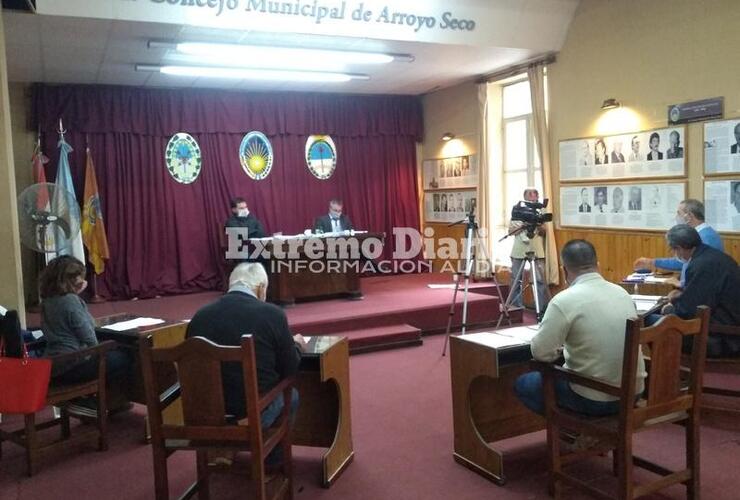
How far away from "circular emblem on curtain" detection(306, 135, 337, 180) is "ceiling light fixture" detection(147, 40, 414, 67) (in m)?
2.23

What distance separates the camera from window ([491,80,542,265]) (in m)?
8.00

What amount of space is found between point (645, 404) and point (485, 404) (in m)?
0.91

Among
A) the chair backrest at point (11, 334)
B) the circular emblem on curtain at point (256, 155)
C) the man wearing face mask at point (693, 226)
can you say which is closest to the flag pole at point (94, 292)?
the circular emblem on curtain at point (256, 155)

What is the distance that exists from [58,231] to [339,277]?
341 cm

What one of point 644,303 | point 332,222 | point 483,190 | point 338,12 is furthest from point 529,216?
point 332,222

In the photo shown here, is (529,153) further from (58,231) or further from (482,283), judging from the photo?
(58,231)

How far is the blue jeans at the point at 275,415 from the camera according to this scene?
9.25 ft

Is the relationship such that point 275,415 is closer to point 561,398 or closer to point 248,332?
point 248,332

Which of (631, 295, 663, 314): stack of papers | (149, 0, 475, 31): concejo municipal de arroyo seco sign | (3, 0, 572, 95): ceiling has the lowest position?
(631, 295, 663, 314): stack of papers

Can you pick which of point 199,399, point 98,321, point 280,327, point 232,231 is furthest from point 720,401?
point 232,231

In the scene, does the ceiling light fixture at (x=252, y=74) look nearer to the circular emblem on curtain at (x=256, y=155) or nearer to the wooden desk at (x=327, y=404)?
the circular emblem on curtain at (x=256, y=155)

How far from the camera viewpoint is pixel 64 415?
12.7 feet

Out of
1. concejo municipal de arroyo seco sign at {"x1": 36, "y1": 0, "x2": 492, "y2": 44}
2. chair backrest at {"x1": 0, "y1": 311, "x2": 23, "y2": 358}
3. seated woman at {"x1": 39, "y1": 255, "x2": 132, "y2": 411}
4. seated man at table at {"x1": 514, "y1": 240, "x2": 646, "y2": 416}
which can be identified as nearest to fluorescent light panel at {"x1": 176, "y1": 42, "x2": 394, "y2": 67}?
concejo municipal de arroyo seco sign at {"x1": 36, "y1": 0, "x2": 492, "y2": 44}

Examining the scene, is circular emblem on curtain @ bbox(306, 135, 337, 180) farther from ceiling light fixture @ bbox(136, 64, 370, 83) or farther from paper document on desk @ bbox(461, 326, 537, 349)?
paper document on desk @ bbox(461, 326, 537, 349)
